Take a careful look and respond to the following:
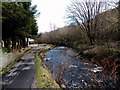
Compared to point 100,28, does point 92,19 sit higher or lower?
higher

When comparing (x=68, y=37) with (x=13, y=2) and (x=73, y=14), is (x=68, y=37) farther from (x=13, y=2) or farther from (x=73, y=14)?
(x=13, y=2)

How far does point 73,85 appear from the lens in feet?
20.5

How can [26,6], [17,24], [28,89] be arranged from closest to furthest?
[28,89], [17,24], [26,6]

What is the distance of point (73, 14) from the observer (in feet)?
73.9

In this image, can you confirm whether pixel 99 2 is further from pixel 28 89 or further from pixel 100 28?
pixel 28 89

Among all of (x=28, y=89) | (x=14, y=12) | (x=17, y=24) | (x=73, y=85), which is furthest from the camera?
(x=17, y=24)

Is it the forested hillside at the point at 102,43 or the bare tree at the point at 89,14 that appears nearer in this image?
the forested hillside at the point at 102,43

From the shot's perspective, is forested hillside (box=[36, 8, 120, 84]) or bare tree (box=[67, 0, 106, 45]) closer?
forested hillside (box=[36, 8, 120, 84])

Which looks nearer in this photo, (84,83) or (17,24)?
(84,83)

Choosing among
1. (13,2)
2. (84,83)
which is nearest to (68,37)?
(13,2)

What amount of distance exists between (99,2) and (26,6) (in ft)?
42.6

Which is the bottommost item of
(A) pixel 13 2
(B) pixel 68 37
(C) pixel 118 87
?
(C) pixel 118 87

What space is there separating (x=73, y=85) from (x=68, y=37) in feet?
101

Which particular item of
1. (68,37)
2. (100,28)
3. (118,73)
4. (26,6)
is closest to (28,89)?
(118,73)
